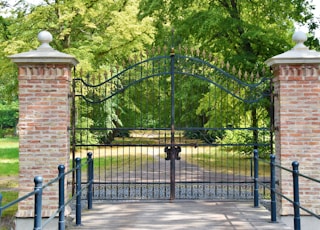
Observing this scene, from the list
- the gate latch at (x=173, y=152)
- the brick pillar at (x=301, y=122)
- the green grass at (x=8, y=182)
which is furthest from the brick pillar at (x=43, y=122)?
the brick pillar at (x=301, y=122)

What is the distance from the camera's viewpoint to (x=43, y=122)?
24.0 feet

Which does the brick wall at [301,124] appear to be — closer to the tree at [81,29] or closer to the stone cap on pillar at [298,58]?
the stone cap on pillar at [298,58]

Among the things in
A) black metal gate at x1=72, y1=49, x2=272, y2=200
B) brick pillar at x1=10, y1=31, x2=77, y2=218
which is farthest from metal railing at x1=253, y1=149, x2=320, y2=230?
brick pillar at x1=10, y1=31, x2=77, y2=218

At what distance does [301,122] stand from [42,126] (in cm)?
428

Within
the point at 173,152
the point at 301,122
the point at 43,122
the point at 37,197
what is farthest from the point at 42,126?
the point at 301,122

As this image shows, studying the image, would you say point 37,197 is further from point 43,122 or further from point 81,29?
point 81,29

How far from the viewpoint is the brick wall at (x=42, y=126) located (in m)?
7.24

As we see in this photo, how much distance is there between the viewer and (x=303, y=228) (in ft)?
24.0

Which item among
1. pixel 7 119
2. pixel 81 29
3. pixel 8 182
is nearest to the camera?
pixel 8 182

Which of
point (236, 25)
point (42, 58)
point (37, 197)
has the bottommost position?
point (37, 197)

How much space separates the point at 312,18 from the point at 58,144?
30.7 feet

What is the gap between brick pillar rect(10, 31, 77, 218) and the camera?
23.7 ft

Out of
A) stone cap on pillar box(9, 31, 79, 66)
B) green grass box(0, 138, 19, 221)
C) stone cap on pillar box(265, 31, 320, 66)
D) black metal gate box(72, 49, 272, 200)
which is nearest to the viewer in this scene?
stone cap on pillar box(9, 31, 79, 66)

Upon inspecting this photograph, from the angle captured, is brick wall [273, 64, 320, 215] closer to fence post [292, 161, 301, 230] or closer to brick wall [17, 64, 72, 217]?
fence post [292, 161, 301, 230]
